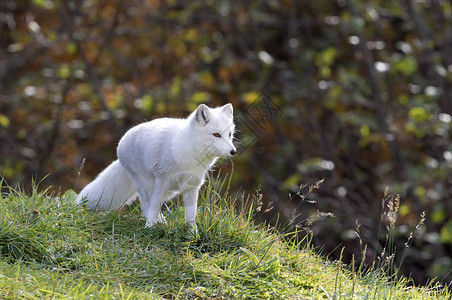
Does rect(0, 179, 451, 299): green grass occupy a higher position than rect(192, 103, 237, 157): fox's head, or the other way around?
rect(192, 103, 237, 157): fox's head

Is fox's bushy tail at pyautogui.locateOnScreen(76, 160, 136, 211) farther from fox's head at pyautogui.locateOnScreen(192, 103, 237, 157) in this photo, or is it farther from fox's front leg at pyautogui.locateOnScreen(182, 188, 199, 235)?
fox's head at pyautogui.locateOnScreen(192, 103, 237, 157)

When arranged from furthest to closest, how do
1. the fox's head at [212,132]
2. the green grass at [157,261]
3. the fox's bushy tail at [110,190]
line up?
1. the fox's bushy tail at [110,190]
2. the fox's head at [212,132]
3. the green grass at [157,261]

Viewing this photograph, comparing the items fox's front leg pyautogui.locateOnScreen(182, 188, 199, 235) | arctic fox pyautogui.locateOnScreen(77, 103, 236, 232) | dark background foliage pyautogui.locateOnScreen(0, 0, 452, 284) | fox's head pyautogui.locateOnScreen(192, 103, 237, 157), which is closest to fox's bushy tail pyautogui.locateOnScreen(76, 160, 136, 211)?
arctic fox pyautogui.locateOnScreen(77, 103, 236, 232)

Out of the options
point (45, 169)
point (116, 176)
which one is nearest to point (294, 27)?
point (45, 169)

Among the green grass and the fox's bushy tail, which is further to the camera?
the fox's bushy tail

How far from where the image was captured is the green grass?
3.67 metres

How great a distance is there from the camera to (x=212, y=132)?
4539mm

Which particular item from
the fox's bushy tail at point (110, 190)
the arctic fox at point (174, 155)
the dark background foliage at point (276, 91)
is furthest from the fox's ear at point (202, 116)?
the dark background foliage at point (276, 91)

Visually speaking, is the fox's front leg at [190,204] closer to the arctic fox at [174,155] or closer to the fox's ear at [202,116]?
the arctic fox at [174,155]

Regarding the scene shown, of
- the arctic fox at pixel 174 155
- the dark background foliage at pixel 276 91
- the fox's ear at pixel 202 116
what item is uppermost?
the fox's ear at pixel 202 116

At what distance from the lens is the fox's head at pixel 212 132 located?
4469 mm

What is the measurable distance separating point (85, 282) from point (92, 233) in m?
0.59

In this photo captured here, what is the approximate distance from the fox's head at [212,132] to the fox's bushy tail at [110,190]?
80 centimetres

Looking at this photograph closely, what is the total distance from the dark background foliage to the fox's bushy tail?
353 centimetres
